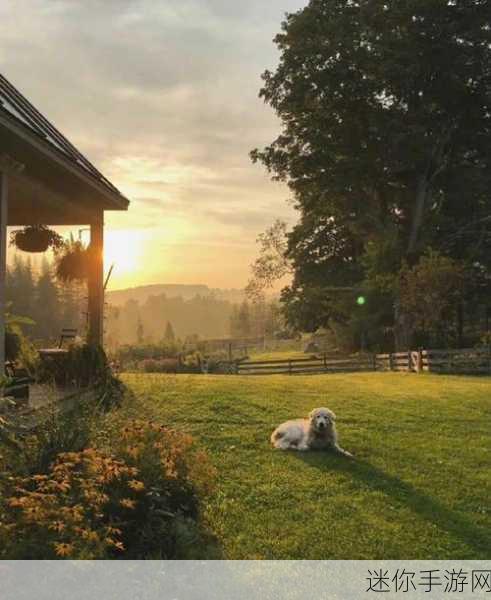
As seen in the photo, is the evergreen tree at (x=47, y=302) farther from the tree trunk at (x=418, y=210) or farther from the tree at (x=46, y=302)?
the tree trunk at (x=418, y=210)

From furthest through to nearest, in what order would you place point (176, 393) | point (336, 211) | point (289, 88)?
point (336, 211) < point (289, 88) < point (176, 393)

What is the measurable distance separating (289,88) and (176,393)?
20.3m

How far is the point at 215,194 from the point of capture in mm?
18422

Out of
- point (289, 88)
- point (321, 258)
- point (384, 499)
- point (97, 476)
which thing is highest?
point (289, 88)

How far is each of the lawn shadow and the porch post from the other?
4635 mm

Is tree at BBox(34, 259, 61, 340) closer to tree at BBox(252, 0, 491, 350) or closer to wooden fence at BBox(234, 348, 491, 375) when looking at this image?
wooden fence at BBox(234, 348, 491, 375)

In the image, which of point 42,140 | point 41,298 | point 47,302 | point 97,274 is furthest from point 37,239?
point 47,302

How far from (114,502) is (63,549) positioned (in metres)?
0.95

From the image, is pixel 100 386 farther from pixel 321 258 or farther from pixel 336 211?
pixel 321 258

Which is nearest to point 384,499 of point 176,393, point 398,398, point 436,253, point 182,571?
point 182,571

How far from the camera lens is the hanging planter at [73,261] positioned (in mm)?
10320

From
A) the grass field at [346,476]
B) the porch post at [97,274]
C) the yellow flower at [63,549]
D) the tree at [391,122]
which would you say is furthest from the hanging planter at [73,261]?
the tree at [391,122]

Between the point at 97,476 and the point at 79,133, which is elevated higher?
the point at 79,133

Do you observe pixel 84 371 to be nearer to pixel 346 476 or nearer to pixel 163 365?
pixel 346 476
